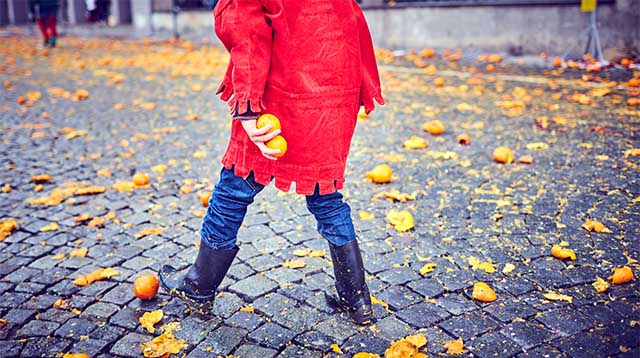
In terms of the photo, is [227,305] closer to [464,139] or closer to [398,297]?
[398,297]

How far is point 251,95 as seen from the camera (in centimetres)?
206

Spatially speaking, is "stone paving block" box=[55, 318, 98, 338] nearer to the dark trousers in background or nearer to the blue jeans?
the blue jeans

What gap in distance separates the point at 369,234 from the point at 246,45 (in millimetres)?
1772

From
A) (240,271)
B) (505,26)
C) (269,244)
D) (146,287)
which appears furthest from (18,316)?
(505,26)

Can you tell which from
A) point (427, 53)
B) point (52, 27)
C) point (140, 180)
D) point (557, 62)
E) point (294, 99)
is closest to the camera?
point (294, 99)

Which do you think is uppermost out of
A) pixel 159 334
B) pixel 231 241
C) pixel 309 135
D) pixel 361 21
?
pixel 361 21

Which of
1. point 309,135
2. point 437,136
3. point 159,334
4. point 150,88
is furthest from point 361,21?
point 150,88

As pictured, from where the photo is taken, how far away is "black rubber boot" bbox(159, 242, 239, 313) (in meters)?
2.51

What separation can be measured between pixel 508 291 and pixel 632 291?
564 millimetres

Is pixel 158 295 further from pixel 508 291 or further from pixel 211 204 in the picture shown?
pixel 508 291

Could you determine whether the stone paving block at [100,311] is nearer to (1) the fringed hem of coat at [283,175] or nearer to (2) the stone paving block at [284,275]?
(2) the stone paving block at [284,275]

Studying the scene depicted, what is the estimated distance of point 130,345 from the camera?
247 centimetres

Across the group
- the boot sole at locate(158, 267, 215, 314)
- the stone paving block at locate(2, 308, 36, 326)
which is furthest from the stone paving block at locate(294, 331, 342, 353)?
the stone paving block at locate(2, 308, 36, 326)

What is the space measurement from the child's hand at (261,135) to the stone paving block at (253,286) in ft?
3.29
